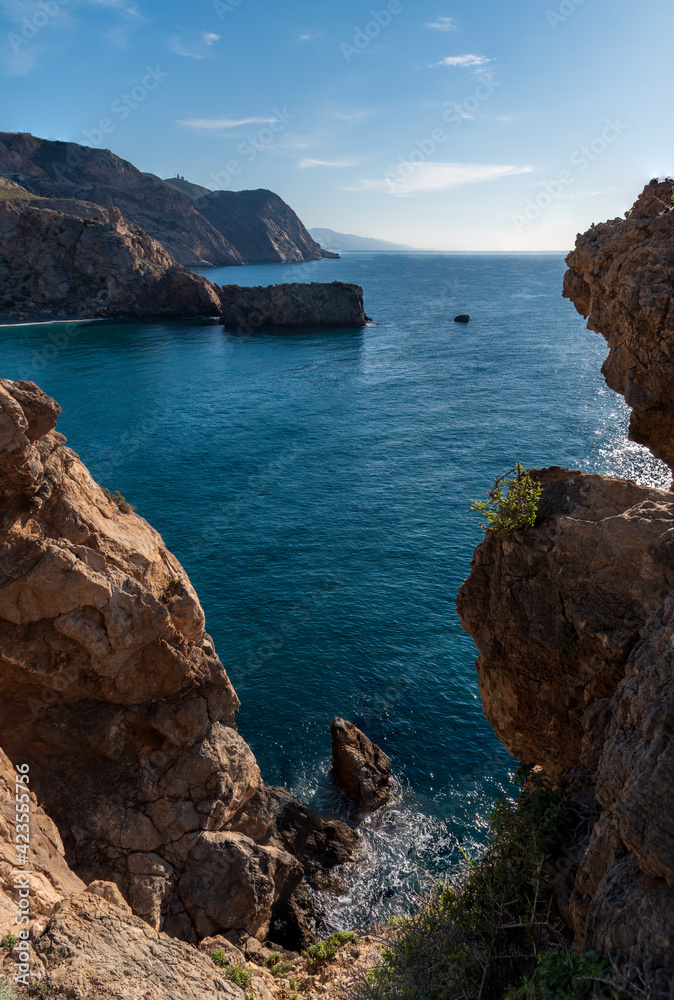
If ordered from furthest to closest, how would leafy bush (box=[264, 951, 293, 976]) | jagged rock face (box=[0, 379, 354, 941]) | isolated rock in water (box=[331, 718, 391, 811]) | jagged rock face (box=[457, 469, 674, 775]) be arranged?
isolated rock in water (box=[331, 718, 391, 811]) < leafy bush (box=[264, 951, 293, 976]) < jagged rock face (box=[0, 379, 354, 941]) < jagged rock face (box=[457, 469, 674, 775])

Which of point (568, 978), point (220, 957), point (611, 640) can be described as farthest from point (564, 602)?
point (220, 957)

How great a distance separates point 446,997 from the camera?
11.2 m

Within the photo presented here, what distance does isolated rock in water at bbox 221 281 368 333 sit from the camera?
5379 inches

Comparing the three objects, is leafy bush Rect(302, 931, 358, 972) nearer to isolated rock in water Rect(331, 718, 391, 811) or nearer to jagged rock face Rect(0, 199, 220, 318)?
isolated rock in water Rect(331, 718, 391, 811)

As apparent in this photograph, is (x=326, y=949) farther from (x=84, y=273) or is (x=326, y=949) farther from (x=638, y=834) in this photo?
(x=84, y=273)

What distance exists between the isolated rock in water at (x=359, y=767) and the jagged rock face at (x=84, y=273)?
137689mm

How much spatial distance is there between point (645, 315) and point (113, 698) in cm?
2092

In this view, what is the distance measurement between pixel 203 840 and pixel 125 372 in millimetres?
89080

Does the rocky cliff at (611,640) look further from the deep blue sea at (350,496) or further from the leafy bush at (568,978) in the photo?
the deep blue sea at (350,496)

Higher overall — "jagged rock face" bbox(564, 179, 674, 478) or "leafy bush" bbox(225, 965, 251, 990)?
"jagged rock face" bbox(564, 179, 674, 478)

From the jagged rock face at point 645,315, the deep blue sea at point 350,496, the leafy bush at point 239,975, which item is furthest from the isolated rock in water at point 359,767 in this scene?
the jagged rock face at point 645,315

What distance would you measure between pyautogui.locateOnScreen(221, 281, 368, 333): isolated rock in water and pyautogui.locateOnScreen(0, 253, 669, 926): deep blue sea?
60.3ft

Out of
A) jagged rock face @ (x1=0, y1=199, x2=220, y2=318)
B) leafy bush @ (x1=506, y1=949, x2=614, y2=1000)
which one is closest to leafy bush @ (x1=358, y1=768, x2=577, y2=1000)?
leafy bush @ (x1=506, y1=949, x2=614, y2=1000)

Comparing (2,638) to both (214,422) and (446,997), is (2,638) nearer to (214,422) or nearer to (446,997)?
(446,997)
